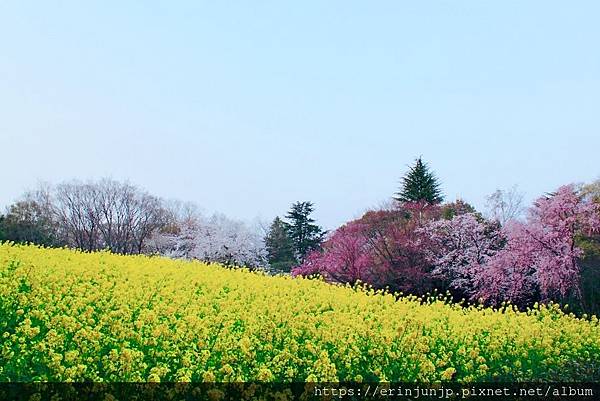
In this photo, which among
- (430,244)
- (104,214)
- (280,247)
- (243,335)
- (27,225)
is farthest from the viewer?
(104,214)

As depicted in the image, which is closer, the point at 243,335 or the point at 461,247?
the point at 243,335

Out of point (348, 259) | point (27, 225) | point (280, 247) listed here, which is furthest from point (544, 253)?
point (27, 225)

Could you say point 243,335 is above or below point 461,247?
below

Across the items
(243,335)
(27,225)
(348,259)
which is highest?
(27,225)

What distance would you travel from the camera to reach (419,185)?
33094mm

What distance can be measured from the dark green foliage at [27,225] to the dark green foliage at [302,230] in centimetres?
1259

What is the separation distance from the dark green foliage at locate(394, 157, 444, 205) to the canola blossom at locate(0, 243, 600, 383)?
22.8 meters

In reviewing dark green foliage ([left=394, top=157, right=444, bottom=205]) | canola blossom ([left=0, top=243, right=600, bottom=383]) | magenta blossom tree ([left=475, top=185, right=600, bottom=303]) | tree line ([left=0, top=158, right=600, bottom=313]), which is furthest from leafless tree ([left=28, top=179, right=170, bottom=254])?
canola blossom ([left=0, top=243, right=600, bottom=383])

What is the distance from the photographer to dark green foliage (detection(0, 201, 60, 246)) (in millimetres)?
30197

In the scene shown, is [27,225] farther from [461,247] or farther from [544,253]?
[544,253]

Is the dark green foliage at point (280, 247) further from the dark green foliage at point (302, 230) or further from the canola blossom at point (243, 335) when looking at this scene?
the canola blossom at point (243, 335)

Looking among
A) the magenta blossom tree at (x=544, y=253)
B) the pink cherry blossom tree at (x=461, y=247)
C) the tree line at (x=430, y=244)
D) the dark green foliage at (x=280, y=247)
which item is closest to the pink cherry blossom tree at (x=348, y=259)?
the tree line at (x=430, y=244)

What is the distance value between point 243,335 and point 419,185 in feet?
91.9

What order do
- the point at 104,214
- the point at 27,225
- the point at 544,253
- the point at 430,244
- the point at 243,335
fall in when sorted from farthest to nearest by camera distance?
the point at 104,214 → the point at 27,225 → the point at 430,244 → the point at 544,253 → the point at 243,335
